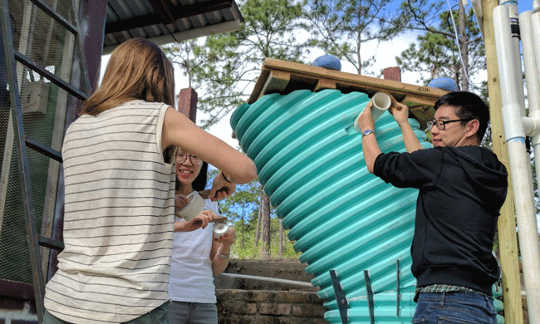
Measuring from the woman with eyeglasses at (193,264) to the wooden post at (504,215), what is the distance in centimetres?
118

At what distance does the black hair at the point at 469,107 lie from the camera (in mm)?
2127

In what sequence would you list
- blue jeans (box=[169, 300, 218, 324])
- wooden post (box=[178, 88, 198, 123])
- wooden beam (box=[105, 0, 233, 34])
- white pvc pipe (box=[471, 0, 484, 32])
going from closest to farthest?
white pvc pipe (box=[471, 0, 484, 32])
blue jeans (box=[169, 300, 218, 324])
wooden beam (box=[105, 0, 233, 34])
wooden post (box=[178, 88, 198, 123])

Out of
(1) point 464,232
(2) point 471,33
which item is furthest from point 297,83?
(2) point 471,33

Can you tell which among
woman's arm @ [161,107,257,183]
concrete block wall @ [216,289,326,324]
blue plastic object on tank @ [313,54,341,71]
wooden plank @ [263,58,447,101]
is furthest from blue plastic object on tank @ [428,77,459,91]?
concrete block wall @ [216,289,326,324]

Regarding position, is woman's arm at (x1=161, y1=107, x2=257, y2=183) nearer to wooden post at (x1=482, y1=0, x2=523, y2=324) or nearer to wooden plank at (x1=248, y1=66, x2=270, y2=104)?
wooden post at (x1=482, y1=0, x2=523, y2=324)

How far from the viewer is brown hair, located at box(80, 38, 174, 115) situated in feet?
4.75

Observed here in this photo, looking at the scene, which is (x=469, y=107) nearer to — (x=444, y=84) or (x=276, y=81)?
(x=444, y=84)

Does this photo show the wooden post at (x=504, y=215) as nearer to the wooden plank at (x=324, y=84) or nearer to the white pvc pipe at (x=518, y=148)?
the white pvc pipe at (x=518, y=148)

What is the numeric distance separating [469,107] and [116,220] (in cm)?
148

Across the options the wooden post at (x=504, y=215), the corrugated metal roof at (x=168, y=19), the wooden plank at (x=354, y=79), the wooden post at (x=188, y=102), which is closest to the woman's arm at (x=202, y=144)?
the wooden post at (x=504, y=215)

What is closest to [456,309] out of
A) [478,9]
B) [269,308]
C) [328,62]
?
[478,9]

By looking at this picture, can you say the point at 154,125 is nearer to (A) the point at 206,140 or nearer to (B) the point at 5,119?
(A) the point at 206,140

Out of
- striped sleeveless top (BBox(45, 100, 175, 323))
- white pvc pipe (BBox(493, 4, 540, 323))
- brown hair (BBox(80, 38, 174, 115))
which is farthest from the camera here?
white pvc pipe (BBox(493, 4, 540, 323))

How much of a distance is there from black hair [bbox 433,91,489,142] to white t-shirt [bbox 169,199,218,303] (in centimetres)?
135
